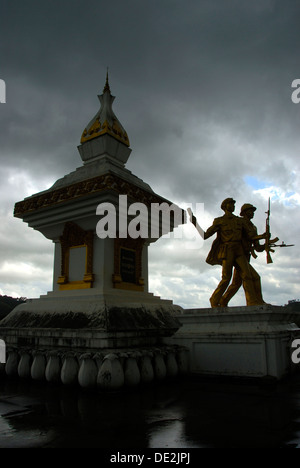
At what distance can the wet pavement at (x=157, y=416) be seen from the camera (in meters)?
3.91

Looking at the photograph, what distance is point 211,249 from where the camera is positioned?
9.11 meters

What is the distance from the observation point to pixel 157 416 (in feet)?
16.3

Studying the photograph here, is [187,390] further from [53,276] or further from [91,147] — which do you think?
[91,147]

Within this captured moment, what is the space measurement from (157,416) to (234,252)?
4808 millimetres

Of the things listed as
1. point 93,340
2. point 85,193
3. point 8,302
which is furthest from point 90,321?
point 8,302

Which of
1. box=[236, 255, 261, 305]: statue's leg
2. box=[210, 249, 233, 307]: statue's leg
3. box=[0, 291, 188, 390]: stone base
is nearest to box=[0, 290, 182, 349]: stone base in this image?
box=[0, 291, 188, 390]: stone base

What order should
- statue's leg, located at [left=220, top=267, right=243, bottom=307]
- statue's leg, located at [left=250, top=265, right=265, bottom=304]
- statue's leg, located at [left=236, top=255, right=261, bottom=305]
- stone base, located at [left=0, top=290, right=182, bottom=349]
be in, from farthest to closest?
statue's leg, located at [left=220, top=267, right=243, bottom=307], statue's leg, located at [left=250, top=265, right=265, bottom=304], statue's leg, located at [left=236, top=255, right=261, bottom=305], stone base, located at [left=0, top=290, right=182, bottom=349]

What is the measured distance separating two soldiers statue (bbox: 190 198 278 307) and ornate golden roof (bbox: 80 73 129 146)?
452 centimetres

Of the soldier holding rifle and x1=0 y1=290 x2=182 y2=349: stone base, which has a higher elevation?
the soldier holding rifle

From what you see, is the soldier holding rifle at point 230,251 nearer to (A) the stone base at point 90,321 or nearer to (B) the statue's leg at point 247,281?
(B) the statue's leg at point 247,281

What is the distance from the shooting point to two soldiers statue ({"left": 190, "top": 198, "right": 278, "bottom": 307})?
8625 millimetres

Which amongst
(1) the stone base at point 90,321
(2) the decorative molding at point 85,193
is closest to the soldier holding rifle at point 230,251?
(1) the stone base at point 90,321

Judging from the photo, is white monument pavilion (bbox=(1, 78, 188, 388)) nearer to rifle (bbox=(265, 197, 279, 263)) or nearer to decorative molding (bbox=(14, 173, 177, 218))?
decorative molding (bbox=(14, 173, 177, 218))
